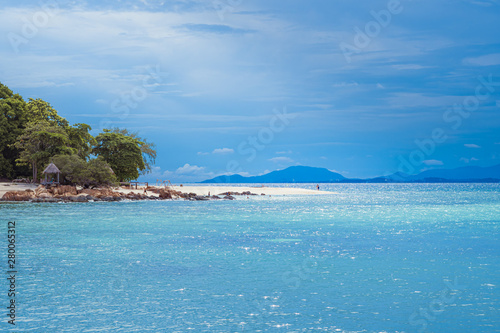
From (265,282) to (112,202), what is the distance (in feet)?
130

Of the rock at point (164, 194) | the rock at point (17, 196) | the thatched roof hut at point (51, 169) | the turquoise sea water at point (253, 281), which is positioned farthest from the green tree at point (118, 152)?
the turquoise sea water at point (253, 281)

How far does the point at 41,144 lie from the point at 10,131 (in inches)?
305

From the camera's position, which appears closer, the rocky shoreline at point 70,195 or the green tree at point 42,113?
the rocky shoreline at point 70,195

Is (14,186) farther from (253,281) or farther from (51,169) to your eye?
(253,281)

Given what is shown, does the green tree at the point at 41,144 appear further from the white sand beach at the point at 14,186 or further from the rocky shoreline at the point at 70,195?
the rocky shoreline at the point at 70,195

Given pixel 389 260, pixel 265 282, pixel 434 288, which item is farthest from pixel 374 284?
pixel 389 260

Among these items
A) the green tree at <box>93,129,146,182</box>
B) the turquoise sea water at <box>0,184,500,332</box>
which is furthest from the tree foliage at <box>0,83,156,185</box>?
the turquoise sea water at <box>0,184,500,332</box>

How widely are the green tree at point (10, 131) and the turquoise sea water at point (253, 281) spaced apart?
41.3 m

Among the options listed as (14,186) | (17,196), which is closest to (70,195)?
(17,196)

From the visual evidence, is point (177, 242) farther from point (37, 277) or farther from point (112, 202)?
point (112, 202)

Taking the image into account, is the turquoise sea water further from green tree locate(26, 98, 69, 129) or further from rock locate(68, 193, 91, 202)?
green tree locate(26, 98, 69, 129)

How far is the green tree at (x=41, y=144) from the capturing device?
2247 inches

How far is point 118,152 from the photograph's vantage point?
2625 inches

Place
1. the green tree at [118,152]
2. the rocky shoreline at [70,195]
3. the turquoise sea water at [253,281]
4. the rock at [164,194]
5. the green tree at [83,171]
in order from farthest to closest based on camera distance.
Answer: the green tree at [118,152], the rock at [164,194], the green tree at [83,171], the rocky shoreline at [70,195], the turquoise sea water at [253,281]
